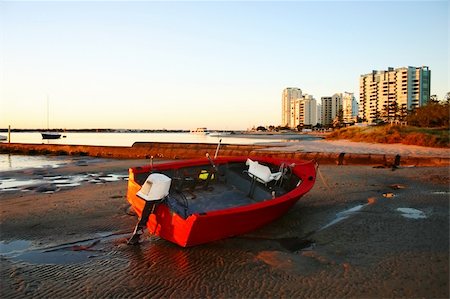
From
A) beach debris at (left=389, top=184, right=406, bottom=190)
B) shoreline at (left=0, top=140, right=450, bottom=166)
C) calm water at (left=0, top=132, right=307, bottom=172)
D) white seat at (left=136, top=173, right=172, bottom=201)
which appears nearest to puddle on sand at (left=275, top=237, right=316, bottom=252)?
white seat at (left=136, top=173, right=172, bottom=201)

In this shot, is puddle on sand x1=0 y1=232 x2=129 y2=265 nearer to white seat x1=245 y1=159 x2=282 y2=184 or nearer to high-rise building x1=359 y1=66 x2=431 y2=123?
white seat x1=245 y1=159 x2=282 y2=184

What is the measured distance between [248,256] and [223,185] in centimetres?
362

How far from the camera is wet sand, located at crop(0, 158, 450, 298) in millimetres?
4520

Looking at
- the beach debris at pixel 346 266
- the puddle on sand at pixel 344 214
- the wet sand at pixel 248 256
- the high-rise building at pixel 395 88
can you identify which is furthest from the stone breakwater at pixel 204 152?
the high-rise building at pixel 395 88

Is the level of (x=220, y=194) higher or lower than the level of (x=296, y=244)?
higher

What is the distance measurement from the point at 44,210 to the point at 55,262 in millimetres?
3952

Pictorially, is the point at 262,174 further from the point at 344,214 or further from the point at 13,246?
the point at 13,246

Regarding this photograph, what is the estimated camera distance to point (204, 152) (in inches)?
1081

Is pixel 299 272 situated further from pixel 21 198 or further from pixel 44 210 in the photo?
pixel 21 198

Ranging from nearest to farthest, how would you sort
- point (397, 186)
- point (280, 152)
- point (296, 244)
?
1. point (296, 244)
2. point (397, 186)
3. point (280, 152)

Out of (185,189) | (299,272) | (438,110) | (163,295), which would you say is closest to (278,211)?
(299,272)

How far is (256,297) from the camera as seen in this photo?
14.1 feet

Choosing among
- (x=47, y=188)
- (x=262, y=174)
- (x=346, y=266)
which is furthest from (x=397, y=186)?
(x=47, y=188)

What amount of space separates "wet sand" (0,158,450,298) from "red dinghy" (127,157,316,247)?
1.15 feet
